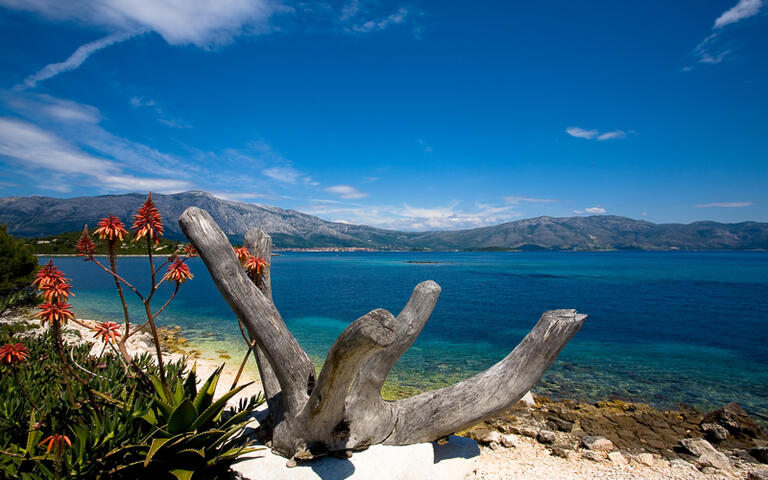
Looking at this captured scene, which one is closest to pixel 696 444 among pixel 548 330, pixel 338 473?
pixel 548 330

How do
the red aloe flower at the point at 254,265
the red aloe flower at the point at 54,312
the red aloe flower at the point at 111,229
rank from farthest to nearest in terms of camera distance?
1. the red aloe flower at the point at 254,265
2. the red aloe flower at the point at 111,229
3. the red aloe flower at the point at 54,312

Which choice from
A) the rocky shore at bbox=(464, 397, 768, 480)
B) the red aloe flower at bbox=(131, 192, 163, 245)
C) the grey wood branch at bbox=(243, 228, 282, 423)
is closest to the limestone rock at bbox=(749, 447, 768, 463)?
the rocky shore at bbox=(464, 397, 768, 480)

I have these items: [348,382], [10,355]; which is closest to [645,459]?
[348,382]

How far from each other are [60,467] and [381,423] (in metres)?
3.40

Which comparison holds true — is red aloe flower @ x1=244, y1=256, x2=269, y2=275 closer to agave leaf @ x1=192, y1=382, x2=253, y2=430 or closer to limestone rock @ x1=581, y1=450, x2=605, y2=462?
agave leaf @ x1=192, y1=382, x2=253, y2=430

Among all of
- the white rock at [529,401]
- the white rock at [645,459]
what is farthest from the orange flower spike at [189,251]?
the white rock at [529,401]

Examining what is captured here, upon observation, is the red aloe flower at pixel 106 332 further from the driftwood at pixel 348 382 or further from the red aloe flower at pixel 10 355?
the driftwood at pixel 348 382

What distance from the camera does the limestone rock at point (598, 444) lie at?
7043 millimetres

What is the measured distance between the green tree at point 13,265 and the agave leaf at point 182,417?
16.6 meters

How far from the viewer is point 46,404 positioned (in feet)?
12.7

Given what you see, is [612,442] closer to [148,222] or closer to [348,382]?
[348,382]

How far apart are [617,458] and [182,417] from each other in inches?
283

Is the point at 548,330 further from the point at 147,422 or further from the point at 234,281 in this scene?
the point at 147,422

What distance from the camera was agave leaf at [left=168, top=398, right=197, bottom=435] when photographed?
146 inches
